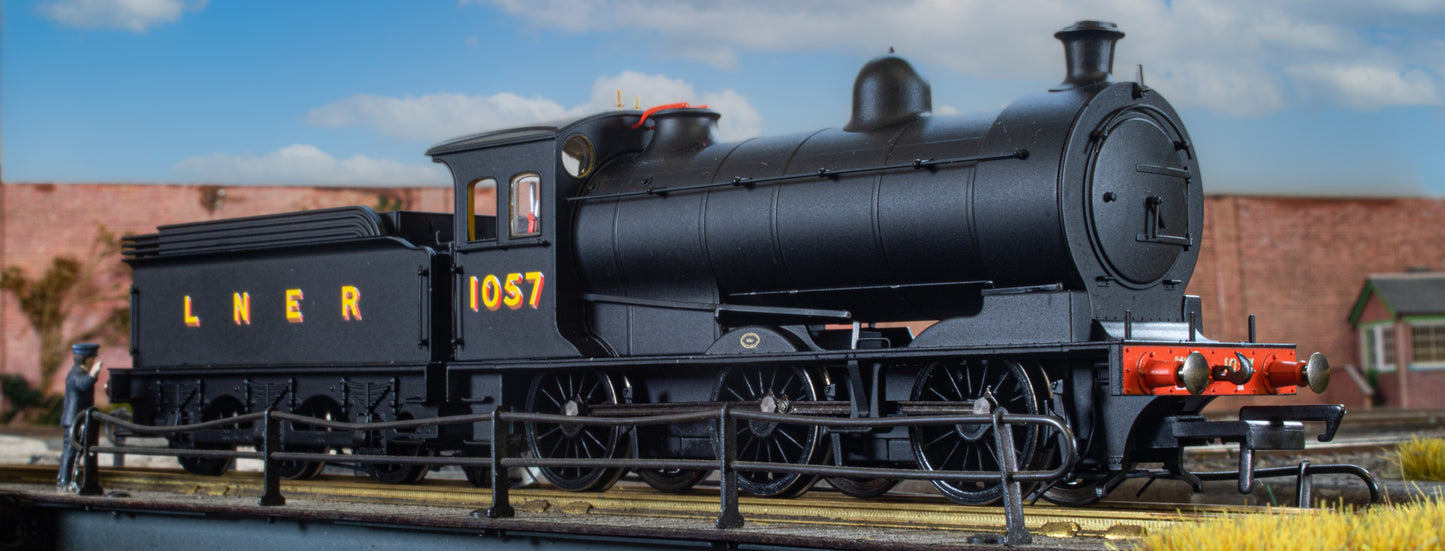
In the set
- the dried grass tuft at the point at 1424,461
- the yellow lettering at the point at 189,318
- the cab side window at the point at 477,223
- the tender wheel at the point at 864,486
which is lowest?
the dried grass tuft at the point at 1424,461

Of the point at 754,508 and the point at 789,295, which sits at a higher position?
the point at 789,295

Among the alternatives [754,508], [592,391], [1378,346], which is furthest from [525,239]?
[1378,346]

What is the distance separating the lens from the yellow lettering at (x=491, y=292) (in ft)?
35.6

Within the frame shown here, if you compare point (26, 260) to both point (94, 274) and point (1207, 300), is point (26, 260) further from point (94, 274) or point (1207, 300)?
point (1207, 300)

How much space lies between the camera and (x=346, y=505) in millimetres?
9617

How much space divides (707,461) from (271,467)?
3629 mm

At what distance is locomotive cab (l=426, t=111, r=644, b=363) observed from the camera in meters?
10.5

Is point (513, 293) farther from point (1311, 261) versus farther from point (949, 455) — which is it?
point (1311, 261)

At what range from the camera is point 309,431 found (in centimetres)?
1188

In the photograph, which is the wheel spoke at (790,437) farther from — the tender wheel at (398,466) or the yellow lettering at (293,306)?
the yellow lettering at (293,306)

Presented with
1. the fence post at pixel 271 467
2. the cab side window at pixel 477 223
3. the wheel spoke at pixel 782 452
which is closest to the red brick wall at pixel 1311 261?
the cab side window at pixel 477 223

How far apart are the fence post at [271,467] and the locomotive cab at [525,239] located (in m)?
1.78

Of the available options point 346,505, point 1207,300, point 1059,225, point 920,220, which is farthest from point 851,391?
point 1207,300

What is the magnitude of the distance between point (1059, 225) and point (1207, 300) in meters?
25.2
